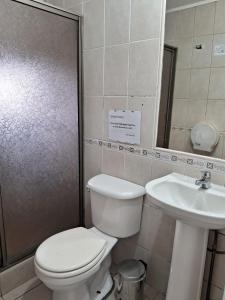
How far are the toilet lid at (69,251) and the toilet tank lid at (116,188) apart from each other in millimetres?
288

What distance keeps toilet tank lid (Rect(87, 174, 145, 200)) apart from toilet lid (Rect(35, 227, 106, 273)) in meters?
0.29

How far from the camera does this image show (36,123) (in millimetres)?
1550

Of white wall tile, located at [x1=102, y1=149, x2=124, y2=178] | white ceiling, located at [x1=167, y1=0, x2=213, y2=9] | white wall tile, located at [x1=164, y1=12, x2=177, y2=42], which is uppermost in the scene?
white ceiling, located at [x1=167, y1=0, x2=213, y2=9]

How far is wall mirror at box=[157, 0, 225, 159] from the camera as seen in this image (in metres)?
1.21

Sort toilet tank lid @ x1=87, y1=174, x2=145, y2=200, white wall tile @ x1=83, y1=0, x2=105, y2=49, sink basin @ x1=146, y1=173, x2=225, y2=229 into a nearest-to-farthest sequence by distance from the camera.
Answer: sink basin @ x1=146, y1=173, x2=225, y2=229
toilet tank lid @ x1=87, y1=174, x2=145, y2=200
white wall tile @ x1=83, y1=0, x2=105, y2=49

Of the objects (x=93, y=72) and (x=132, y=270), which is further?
(x=93, y=72)

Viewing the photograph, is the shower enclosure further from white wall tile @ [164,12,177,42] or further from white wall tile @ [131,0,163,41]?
white wall tile @ [164,12,177,42]

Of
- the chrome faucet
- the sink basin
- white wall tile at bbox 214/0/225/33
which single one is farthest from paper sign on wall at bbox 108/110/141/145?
white wall tile at bbox 214/0/225/33

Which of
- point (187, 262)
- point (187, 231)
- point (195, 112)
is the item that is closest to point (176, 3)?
point (195, 112)

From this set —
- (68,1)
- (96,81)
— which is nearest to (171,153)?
(96,81)

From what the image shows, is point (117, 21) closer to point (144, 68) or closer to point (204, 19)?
point (144, 68)

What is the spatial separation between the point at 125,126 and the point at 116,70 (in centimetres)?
37

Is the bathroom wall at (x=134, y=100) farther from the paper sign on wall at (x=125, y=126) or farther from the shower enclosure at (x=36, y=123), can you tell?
the shower enclosure at (x=36, y=123)

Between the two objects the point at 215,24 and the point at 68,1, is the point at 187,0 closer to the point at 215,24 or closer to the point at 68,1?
the point at 215,24
